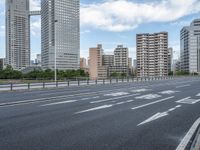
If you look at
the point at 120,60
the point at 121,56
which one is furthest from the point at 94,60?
the point at 121,56

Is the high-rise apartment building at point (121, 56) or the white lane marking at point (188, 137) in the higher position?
the high-rise apartment building at point (121, 56)

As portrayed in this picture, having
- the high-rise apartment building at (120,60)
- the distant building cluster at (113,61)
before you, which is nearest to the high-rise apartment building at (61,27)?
the distant building cluster at (113,61)

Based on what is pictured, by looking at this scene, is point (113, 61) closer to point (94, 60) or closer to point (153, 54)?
point (94, 60)

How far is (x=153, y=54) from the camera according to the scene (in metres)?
170

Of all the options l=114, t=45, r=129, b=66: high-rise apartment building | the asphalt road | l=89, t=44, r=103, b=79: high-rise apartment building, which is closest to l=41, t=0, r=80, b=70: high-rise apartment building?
the asphalt road

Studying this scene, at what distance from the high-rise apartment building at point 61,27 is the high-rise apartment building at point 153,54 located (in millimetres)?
76170

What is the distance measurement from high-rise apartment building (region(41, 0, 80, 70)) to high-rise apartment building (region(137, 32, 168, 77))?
250ft

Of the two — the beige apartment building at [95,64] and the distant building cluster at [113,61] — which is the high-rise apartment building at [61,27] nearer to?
the beige apartment building at [95,64]

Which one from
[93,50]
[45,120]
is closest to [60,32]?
[45,120]

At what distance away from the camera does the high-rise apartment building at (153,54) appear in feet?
548

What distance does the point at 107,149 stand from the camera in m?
5.78

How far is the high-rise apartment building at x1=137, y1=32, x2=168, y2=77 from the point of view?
167000 millimetres

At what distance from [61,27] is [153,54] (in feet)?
342

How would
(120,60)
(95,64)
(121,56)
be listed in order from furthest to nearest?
(121,56) < (120,60) < (95,64)
